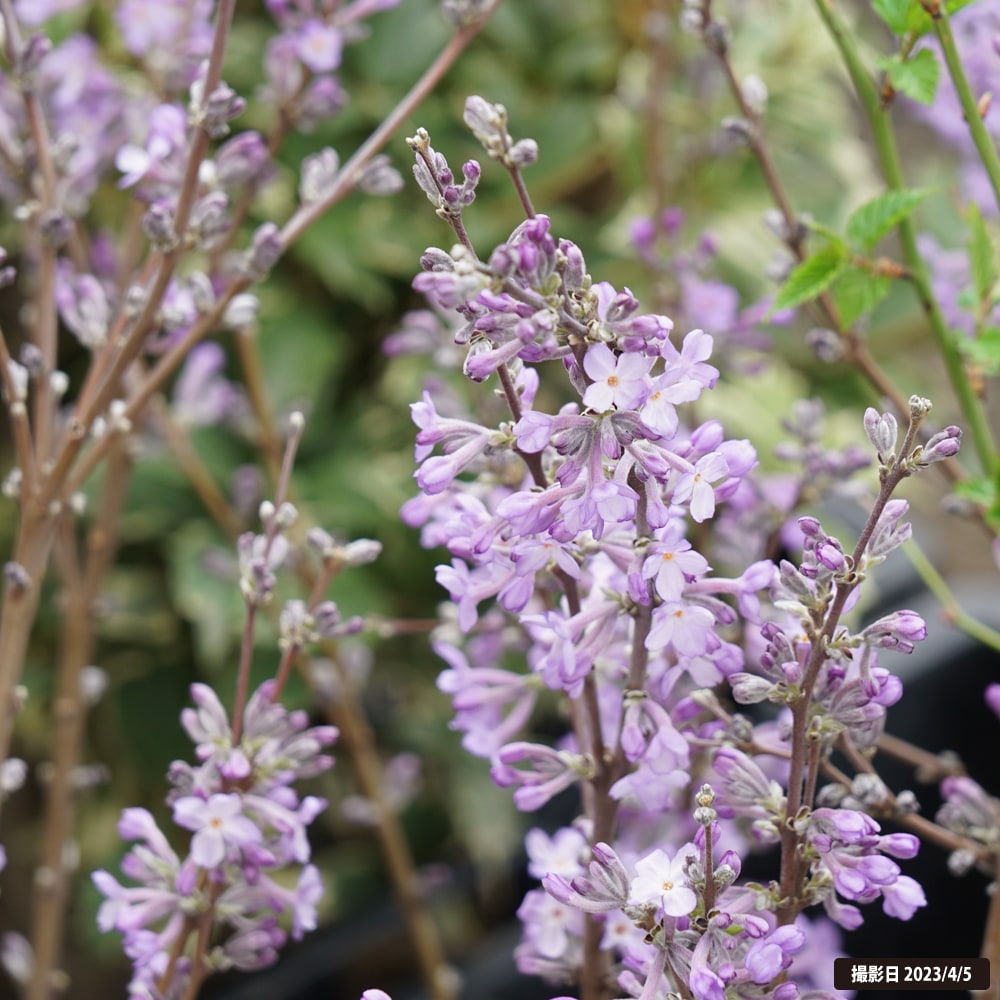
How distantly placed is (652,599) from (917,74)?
0.25m

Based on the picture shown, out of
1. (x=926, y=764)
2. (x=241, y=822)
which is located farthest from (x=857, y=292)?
(x=241, y=822)

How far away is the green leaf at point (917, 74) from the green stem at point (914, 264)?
4cm

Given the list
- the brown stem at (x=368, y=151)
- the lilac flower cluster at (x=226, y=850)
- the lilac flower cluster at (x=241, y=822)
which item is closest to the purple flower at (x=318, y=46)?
the brown stem at (x=368, y=151)

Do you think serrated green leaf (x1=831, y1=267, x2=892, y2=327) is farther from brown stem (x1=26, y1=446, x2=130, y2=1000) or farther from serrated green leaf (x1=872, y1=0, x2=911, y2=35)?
brown stem (x1=26, y1=446, x2=130, y2=1000)

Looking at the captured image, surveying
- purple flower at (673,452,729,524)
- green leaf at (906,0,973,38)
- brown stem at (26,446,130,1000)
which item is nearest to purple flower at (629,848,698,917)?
purple flower at (673,452,729,524)

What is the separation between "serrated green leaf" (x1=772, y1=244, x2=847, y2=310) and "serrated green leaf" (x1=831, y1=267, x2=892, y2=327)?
0.02 metres

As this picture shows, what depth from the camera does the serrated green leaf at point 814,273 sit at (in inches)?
19.6

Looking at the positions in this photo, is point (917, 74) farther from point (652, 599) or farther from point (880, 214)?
point (652, 599)

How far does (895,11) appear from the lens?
0.47 meters

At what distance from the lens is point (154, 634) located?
54.7 inches

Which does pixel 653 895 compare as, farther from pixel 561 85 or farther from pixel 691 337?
pixel 561 85

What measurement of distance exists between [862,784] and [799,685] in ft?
0.25

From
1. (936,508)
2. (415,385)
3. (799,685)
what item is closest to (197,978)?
(799,685)

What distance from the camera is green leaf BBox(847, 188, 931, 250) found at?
0.49 m
